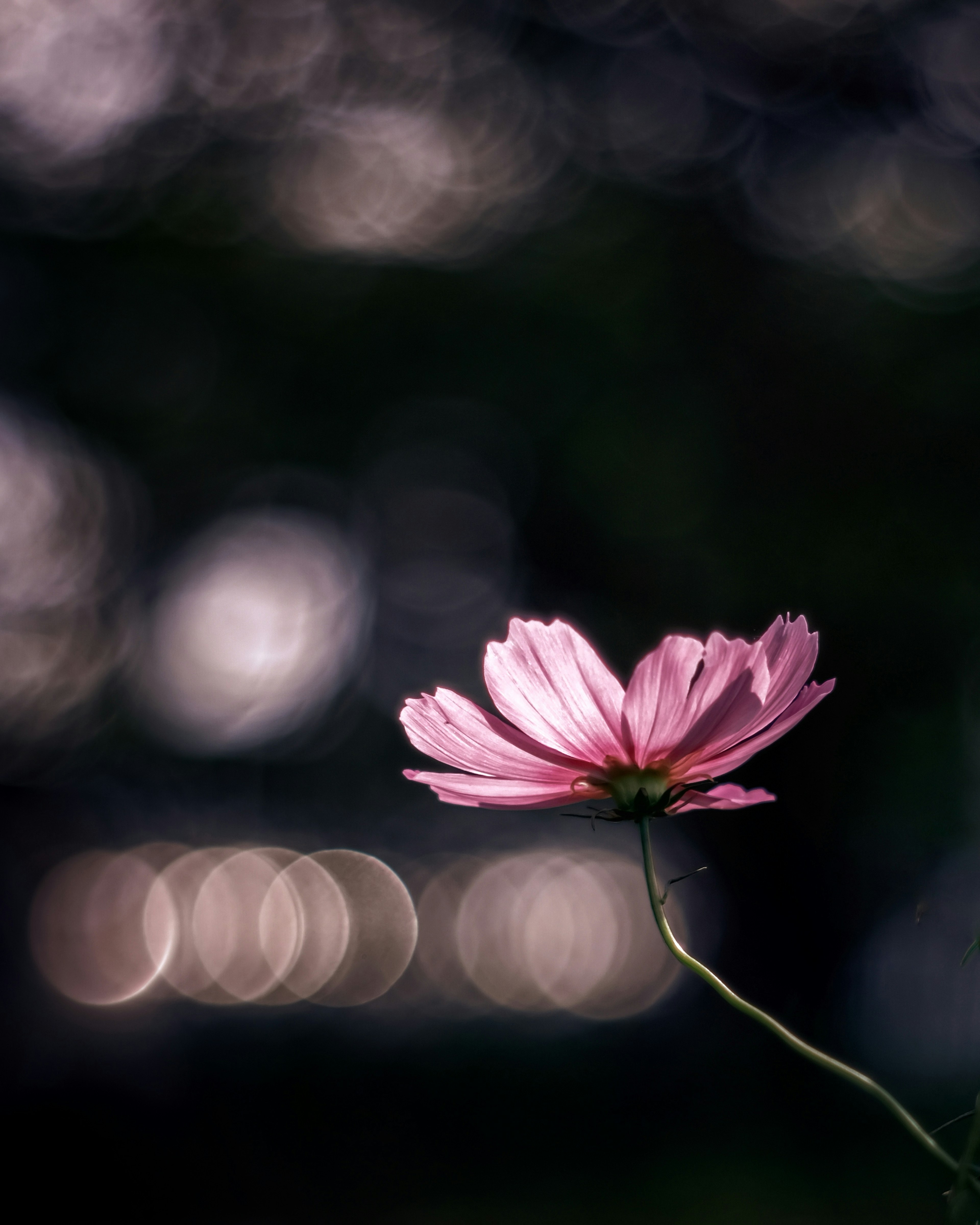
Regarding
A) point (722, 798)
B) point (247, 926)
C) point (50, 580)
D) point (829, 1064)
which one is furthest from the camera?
point (247, 926)

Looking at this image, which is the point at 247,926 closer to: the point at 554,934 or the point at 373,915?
the point at 373,915

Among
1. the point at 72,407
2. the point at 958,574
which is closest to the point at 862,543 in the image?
the point at 958,574

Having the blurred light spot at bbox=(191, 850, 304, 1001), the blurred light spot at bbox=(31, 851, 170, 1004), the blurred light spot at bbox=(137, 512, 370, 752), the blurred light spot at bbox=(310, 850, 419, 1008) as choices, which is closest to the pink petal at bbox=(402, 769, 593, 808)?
the blurred light spot at bbox=(137, 512, 370, 752)

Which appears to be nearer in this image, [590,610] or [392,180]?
[590,610]

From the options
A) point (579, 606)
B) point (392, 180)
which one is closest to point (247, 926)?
point (579, 606)

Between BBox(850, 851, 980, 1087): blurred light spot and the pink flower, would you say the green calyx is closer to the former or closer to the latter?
the pink flower

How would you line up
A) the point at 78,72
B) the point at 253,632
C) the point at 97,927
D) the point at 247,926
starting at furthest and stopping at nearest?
the point at 247,926 → the point at 97,927 → the point at 253,632 → the point at 78,72
